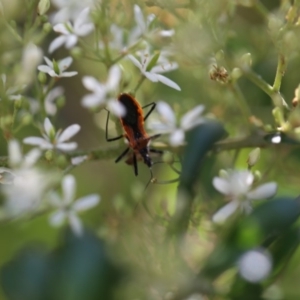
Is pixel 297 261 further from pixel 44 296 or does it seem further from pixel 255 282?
pixel 44 296

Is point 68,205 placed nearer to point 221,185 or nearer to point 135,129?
point 135,129

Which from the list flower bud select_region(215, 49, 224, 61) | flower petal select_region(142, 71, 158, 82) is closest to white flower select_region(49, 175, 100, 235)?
flower petal select_region(142, 71, 158, 82)

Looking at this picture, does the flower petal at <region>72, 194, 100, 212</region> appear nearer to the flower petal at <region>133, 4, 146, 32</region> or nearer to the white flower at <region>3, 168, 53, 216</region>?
the white flower at <region>3, 168, 53, 216</region>

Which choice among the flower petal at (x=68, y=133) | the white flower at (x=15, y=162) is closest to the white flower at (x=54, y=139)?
the flower petal at (x=68, y=133)

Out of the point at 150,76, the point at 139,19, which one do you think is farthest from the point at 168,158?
the point at 139,19

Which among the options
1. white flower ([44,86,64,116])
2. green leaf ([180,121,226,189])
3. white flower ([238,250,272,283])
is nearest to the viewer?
white flower ([238,250,272,283])

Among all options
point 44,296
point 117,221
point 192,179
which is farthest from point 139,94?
point 44,296
